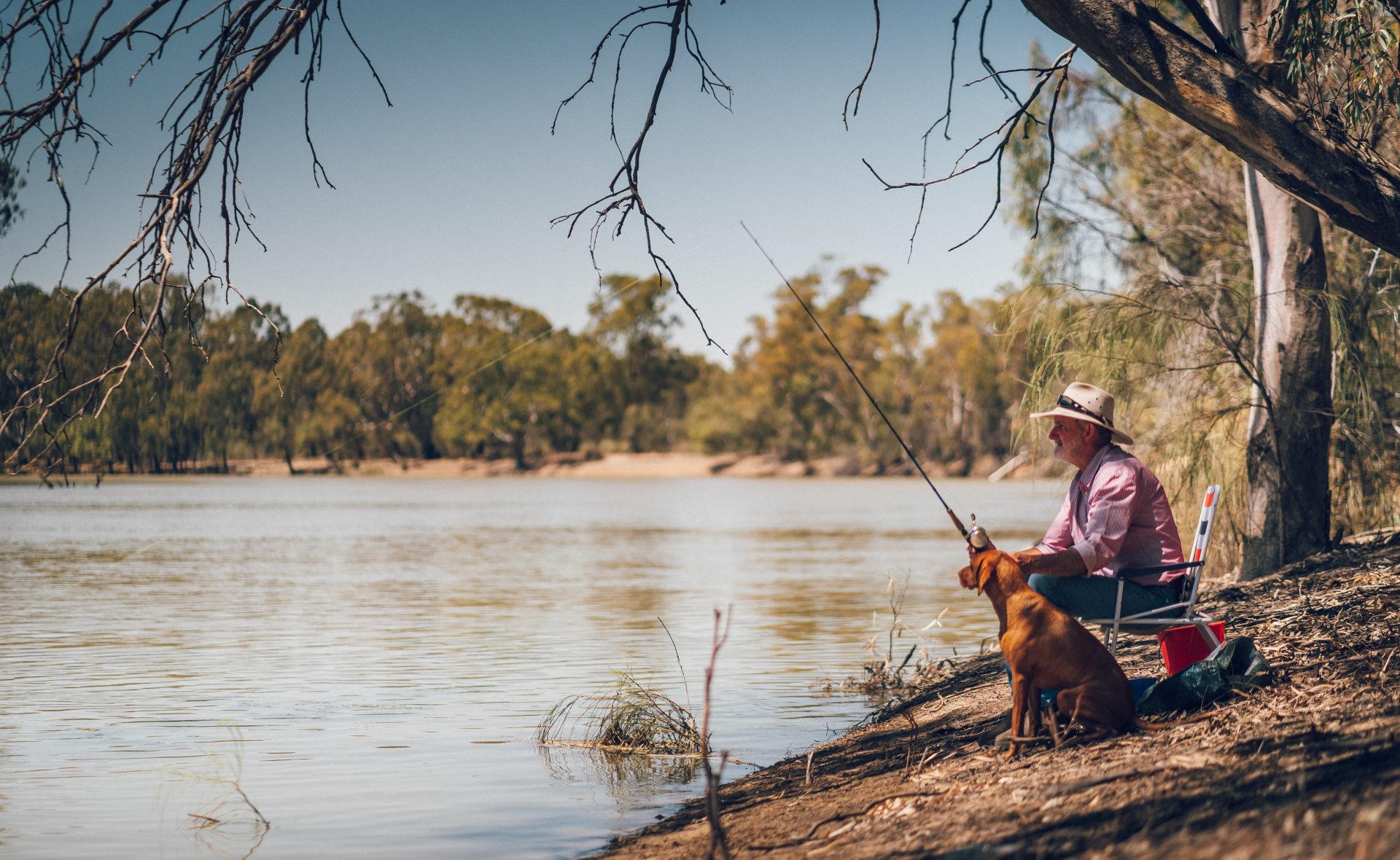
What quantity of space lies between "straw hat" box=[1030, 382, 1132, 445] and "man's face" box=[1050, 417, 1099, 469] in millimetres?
35

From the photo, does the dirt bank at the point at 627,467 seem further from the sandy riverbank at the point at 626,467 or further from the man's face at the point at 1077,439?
the man's face at the point at 1077,439

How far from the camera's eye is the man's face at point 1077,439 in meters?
5.29

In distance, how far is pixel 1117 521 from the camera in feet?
16.5

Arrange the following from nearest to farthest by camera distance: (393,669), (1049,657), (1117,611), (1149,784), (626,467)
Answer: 1. (1149,784)
2. (1049,657)
3. (1117,611)
4. (393,669)
5. (626,467)

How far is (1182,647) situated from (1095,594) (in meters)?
0.44

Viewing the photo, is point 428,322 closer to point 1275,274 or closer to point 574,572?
point 574,572

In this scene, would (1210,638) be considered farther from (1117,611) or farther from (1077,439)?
(1077,439)

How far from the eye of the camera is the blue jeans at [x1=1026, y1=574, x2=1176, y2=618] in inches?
204

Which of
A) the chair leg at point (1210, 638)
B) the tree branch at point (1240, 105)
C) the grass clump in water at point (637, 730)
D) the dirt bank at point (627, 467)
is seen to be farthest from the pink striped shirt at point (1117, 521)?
the dirt bank at point (627, 467)

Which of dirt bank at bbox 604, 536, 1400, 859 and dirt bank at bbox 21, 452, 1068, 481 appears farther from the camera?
dirt bank at bbox 21, 452, 1068, 481

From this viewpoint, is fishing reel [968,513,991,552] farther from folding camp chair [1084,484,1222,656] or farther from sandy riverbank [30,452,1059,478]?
sandy riverbank [30,452,1059,478]

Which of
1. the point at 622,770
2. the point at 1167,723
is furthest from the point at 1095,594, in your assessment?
the point at 622,770

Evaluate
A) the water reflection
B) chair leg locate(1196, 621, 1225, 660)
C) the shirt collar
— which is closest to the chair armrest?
chair leg locate(1196, 621, 1225, 660)

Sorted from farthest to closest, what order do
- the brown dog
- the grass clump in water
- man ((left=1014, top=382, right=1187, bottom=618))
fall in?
the grass clump in water < man ((left=1014, top=382, right=1187, bottom=618)) < the brown dog
